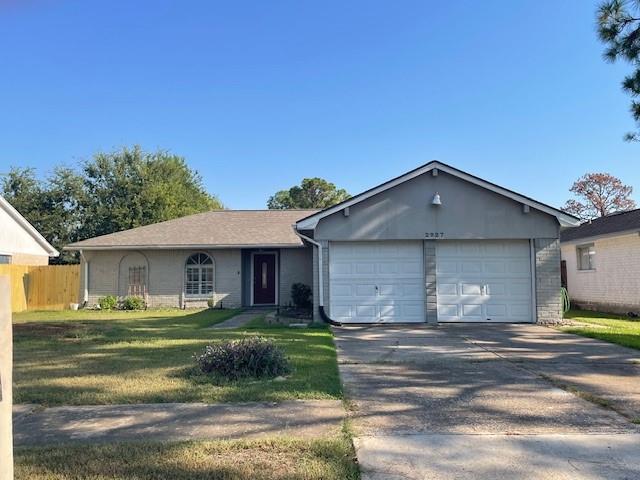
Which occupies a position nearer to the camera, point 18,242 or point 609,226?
point 609,226

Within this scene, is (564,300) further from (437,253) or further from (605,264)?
(437,253)

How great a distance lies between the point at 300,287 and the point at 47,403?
12.8 metres

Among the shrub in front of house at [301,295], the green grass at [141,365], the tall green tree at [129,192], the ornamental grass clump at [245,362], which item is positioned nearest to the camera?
the green grass at [141,365]

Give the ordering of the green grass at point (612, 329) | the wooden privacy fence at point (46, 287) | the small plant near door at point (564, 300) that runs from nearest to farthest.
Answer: the green grass at point (612, 329), the small plant near door at point (564, 300), the wooden privacy fence at point (46, 287)

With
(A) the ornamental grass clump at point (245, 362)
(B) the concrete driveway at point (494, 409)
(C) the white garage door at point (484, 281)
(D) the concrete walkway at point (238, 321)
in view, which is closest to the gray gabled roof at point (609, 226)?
(C) the white garage door at point (484, 281)

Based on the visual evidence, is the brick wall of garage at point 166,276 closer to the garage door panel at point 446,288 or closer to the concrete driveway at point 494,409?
the garage door panel at point 446,288

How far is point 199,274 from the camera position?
737 inches

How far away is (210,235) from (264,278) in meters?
2.83

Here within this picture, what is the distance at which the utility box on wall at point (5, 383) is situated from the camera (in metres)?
2.46

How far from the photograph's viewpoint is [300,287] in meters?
17.9

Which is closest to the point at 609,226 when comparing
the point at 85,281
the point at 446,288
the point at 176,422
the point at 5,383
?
the point at 446,288

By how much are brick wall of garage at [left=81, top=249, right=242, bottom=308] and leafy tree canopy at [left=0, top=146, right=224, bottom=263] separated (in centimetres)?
1475

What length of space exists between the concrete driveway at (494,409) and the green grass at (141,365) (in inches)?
25.4

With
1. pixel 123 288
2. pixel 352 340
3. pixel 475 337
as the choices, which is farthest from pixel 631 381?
pixel 123 288
